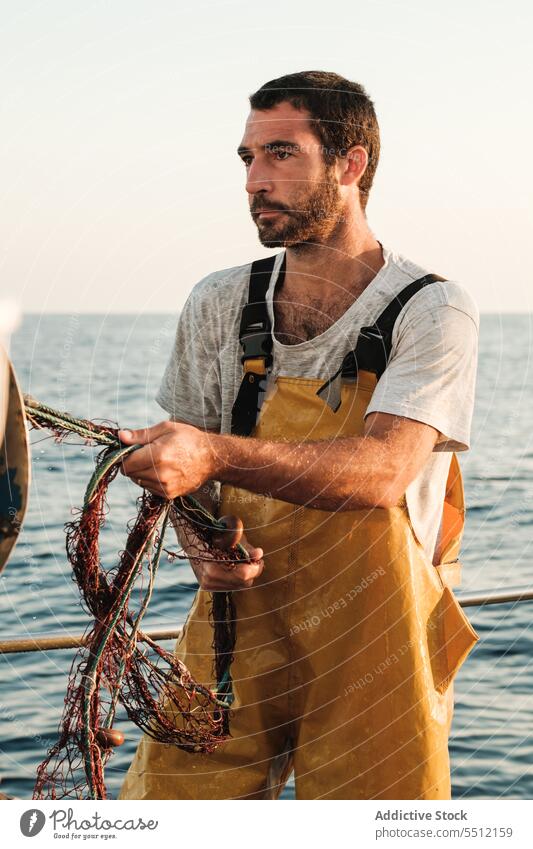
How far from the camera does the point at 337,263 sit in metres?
3.12

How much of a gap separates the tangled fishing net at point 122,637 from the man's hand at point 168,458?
0.04 m

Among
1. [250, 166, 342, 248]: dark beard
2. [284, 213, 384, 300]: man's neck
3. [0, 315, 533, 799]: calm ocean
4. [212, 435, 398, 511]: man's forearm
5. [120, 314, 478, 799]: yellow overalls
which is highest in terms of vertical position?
[250, 166, 342, 248]: dark beard

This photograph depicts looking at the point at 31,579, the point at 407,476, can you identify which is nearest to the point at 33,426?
the point at 407,476

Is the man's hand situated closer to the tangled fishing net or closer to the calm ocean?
the tangled fishing net

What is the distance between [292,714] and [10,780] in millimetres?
2947

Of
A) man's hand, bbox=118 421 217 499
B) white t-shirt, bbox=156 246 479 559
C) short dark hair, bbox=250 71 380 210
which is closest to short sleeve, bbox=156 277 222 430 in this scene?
white t-shirt, bbox=156 246 479 559

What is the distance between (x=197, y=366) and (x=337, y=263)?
47cm

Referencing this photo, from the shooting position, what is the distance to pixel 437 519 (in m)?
3.12

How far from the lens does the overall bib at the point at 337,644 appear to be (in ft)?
9.71

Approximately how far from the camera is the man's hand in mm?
2514

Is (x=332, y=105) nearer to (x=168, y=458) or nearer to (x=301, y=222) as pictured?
(x=301, y=222)

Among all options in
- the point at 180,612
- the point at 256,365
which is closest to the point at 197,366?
the point at 256,365
